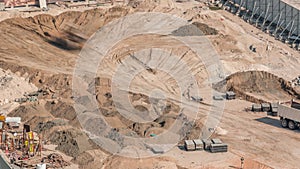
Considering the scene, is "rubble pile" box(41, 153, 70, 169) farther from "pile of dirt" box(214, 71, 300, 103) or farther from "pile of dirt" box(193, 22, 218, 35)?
"pile of dirt" box(193, 22, 218, 35)

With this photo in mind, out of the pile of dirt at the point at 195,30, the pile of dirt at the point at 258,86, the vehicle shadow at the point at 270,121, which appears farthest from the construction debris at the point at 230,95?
the pile of dirt at the point at 195,30

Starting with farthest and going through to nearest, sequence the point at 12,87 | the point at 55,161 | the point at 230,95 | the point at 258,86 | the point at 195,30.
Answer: the point at 195,30
the point at 258,86
the point at 230,95
the point at 12,87
the point at 55,161

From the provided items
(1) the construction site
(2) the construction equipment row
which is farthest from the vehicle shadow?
(2) the construction equipment row

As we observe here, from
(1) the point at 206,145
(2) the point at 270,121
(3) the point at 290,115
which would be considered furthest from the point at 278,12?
(1) the point at 206,145

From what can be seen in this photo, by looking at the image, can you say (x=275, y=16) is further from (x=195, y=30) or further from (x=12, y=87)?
(x=12, y=87)

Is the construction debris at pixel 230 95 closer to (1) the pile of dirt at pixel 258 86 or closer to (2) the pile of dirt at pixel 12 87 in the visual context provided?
(1) the pile of dirt at pixel 258 86

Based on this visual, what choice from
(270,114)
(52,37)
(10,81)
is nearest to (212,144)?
(270,114)
